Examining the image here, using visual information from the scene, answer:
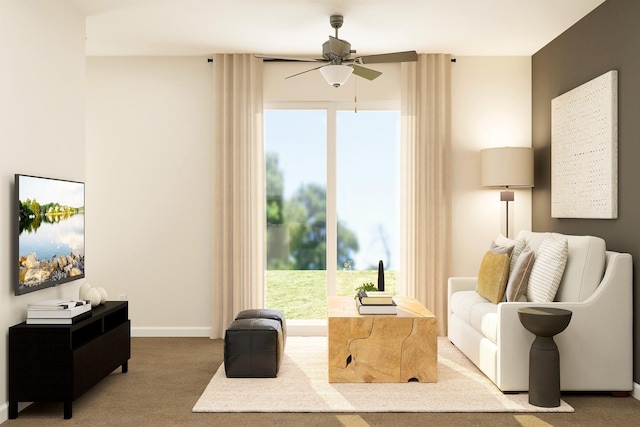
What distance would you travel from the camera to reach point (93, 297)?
167 inches

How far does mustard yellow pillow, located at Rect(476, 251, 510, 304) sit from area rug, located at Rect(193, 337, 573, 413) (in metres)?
0.60

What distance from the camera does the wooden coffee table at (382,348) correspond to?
422 centimetres

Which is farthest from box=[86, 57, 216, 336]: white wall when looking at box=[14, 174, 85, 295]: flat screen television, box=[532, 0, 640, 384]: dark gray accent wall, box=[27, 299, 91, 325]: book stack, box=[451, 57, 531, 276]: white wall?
box=[532, 0, 640, 384]: dark gray accent wall

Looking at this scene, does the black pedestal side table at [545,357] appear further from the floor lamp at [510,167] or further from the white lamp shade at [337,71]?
the white lamp shade at [337,71]

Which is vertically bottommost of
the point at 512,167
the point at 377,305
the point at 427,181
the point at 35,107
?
the point at 377,305

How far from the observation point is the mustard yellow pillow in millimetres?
4664

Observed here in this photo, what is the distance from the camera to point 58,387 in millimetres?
3559

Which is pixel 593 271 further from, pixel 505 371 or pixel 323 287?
pixel 323 287

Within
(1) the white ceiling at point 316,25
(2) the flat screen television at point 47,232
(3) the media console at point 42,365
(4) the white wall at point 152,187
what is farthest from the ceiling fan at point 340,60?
(3) the media console at point 42,365

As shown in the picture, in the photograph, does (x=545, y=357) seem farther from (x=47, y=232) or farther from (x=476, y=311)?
(x=47, y=232)

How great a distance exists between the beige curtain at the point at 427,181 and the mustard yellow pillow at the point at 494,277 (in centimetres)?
114

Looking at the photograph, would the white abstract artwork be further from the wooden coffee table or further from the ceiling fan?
the wooden coffee table

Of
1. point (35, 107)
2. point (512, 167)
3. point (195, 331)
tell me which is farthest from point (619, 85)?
point (195, 331)

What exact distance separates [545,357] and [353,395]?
127 cm
